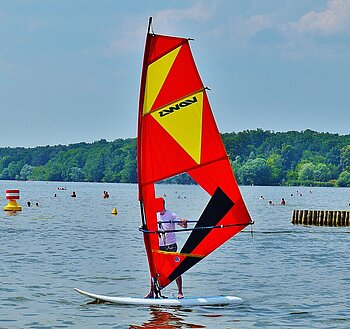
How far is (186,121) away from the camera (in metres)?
19.6

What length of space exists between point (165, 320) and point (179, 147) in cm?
381

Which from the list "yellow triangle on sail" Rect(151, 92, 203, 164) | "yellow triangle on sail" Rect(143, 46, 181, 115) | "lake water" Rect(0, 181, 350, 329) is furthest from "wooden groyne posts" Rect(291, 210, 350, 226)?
"yellow triangle on sail" Rect(143, 46, 181, 115)

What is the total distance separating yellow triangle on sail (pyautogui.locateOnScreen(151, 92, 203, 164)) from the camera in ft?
64.0

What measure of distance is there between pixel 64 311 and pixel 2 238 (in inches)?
971

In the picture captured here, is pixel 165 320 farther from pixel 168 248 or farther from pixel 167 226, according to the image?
pixel 167 226

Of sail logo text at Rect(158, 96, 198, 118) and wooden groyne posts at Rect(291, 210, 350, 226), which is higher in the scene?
sail logo text at Rect(158, 96, 198, 118)

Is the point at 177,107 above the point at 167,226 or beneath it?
above

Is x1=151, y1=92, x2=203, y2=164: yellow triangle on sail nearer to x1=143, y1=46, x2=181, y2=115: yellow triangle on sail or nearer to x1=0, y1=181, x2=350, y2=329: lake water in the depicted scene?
x1=143, y1=46, x2=181, y2=115: yellow triangle on sail

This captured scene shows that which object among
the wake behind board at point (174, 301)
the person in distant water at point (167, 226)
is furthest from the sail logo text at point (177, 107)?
the wake behind board at point (174, 301)

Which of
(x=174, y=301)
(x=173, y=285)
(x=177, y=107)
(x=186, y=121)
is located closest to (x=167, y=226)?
(x=174, y=301)

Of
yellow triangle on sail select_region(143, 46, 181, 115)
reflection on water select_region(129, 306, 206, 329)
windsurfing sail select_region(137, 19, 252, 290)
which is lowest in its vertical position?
reflection on water select_region(129, 306, 206, 329)

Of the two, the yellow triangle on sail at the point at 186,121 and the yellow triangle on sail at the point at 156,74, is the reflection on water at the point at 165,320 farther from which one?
the yellow triangle on sail at the point at 156,74

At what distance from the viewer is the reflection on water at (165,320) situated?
19.1 metres

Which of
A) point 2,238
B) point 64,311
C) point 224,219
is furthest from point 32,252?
point 224,219
